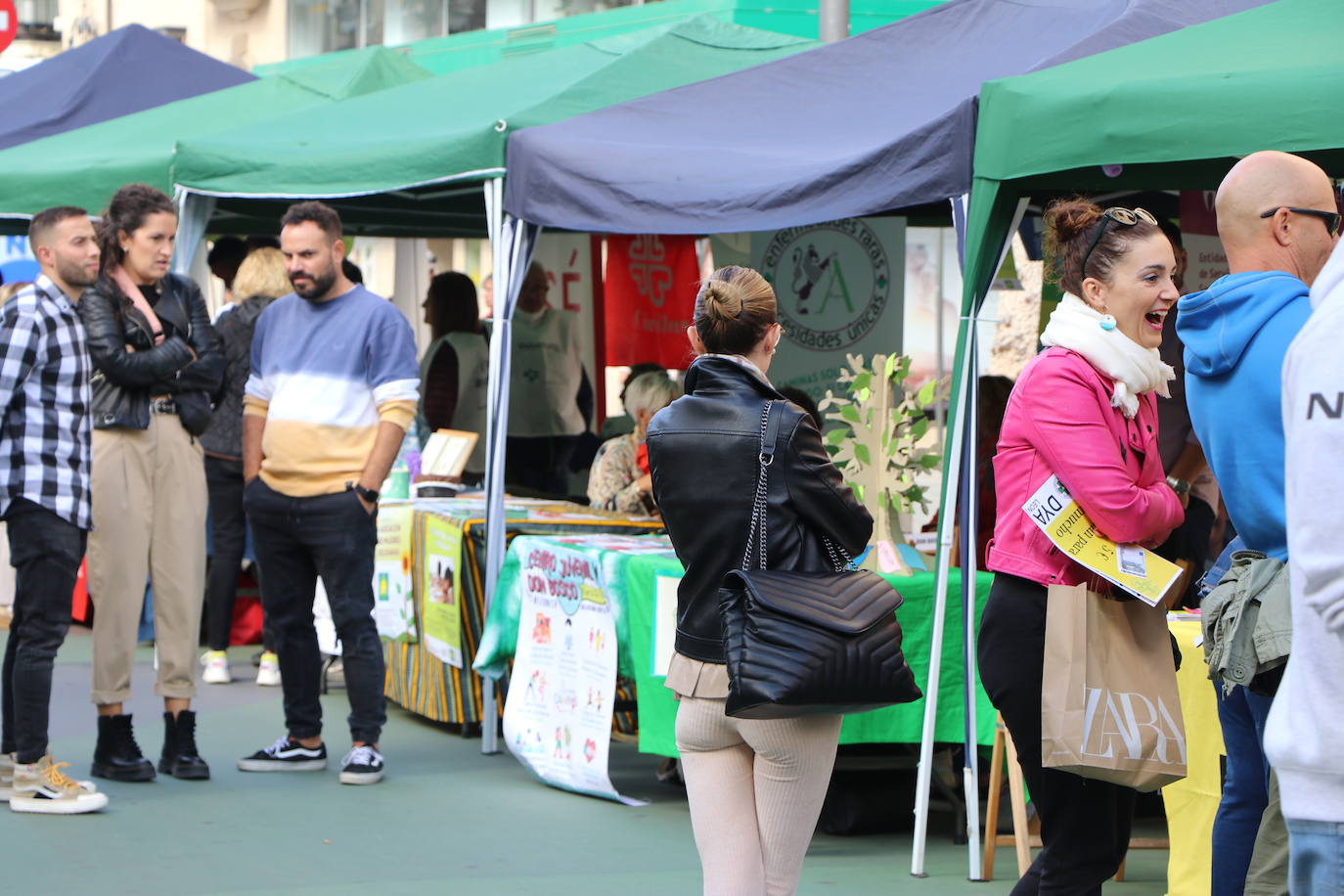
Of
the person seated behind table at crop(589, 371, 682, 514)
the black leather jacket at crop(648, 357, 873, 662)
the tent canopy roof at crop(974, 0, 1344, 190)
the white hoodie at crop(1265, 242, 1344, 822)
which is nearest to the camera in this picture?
the white hoodie at crop(1265, 242, 1344, 822)

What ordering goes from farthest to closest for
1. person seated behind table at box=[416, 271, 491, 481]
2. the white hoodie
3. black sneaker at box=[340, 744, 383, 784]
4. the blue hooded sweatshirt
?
1. person seated behind table at box=[416, 271, 491, 481]
2. black sneaker at box=[340, 744, 383, 784]
3. the blue hooded sweatshirt
4. the white hoodie

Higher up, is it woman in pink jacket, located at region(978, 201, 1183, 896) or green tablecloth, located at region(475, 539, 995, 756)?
woman in pink jacket, located at region(978, 201, 1183, 896)

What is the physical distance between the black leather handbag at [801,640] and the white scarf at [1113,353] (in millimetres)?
625

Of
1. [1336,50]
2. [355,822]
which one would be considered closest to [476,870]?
[355,822]

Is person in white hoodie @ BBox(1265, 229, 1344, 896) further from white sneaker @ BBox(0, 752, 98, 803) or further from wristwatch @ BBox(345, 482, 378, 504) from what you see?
white sneaker @ BBox(0, 752, 98, 803)

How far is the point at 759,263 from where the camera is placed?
28.5ft

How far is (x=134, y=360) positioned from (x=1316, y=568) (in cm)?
470

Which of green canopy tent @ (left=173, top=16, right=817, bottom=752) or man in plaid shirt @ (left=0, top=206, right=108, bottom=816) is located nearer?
man in plaid shirt @ (left=0, top=206, right=108, bottom=816)

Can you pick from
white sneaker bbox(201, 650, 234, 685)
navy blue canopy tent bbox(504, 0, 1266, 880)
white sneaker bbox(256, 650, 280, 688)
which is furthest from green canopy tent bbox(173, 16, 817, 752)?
white sneaker bbox(201, 650, 234, 685)

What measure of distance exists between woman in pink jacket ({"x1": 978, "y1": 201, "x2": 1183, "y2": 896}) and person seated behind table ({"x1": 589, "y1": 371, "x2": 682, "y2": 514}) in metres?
3.82

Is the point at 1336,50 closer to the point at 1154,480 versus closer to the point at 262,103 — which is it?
the point at 1154,480

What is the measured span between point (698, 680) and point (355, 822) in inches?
105

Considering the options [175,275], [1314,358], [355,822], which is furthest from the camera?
[175,275]

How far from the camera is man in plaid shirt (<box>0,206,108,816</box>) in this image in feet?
18.2
